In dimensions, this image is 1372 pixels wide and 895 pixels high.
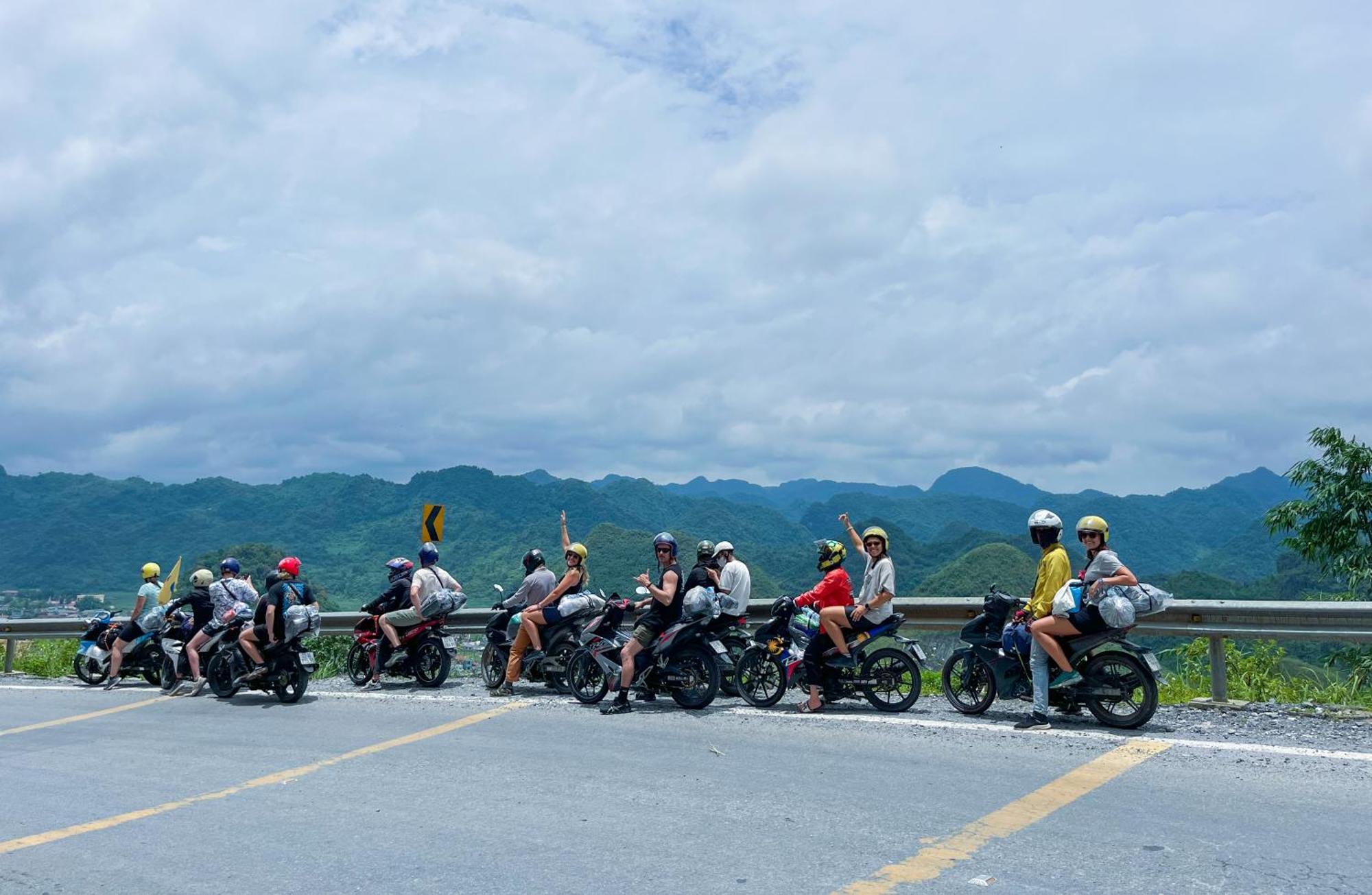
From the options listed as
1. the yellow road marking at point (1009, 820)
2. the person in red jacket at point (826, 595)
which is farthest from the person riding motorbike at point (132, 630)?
the yellow road marking at point (1009, 820)

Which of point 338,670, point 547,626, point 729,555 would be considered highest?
point 729,555

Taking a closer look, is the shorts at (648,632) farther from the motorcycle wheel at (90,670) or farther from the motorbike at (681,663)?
the motorcycle wheel at (90,670)

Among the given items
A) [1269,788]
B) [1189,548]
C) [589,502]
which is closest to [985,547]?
[1269,788]

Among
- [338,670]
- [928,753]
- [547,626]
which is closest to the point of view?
[928,753]

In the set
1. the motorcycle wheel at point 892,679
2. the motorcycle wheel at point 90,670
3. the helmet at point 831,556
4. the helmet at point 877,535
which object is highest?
the helmet at point 877,535

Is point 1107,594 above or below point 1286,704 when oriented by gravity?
above

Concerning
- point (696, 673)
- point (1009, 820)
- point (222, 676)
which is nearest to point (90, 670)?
point (222, 676)

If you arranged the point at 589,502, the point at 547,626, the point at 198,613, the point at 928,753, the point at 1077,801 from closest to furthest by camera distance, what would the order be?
1. the point at 1077,801
2. the point at 928,753
3. the point at 547,626
4. the point at 198,613
5. the point at 589,502

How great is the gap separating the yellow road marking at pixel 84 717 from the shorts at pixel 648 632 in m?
6.37

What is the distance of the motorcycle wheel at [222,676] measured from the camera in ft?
43.0

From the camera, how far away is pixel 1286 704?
1025 centimetres

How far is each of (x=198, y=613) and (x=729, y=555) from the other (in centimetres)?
717

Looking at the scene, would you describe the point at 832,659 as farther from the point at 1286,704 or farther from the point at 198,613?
the point at 198,613

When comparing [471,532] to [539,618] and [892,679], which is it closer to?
[539,618]
